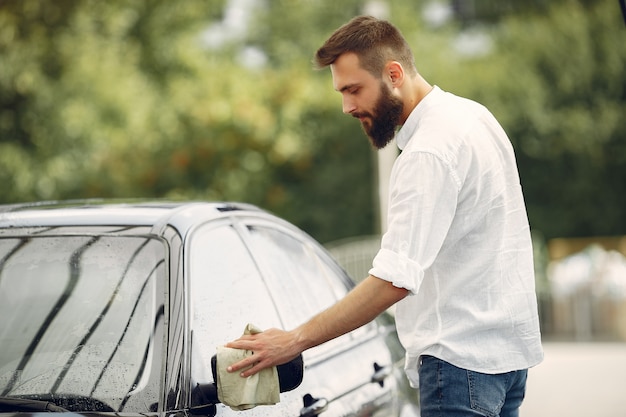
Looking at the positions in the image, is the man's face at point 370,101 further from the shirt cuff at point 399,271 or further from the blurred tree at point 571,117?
the blurred tree at point 571,117

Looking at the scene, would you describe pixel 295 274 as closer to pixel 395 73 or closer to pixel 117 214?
pixel 117 214

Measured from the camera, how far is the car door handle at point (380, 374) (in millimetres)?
4432

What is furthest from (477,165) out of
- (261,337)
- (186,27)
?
(186,27)

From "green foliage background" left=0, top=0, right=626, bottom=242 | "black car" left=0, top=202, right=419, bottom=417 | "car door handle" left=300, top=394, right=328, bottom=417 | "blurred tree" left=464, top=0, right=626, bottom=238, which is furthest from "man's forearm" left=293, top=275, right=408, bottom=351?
"blurred tree" left=464, top=0, right=626, bottom=238

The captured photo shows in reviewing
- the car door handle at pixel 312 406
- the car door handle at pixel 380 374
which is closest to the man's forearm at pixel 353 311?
the car door handle at pixel 312 406

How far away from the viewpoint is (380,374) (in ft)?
14.8

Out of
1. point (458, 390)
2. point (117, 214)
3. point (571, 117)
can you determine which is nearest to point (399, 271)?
point (458, 390)

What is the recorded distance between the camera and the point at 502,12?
26031 millimetres

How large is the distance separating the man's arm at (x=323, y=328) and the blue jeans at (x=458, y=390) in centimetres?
24

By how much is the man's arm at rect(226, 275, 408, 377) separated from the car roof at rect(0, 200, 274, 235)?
61 cm

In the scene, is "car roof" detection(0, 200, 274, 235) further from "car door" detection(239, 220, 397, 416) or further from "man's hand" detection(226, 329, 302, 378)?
"man's hand" detection(226, 329, 302, 378)

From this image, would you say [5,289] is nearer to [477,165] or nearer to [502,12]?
[477,165]

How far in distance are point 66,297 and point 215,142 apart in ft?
56.0

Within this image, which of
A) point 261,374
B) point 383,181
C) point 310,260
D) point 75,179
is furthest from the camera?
point 75,179
